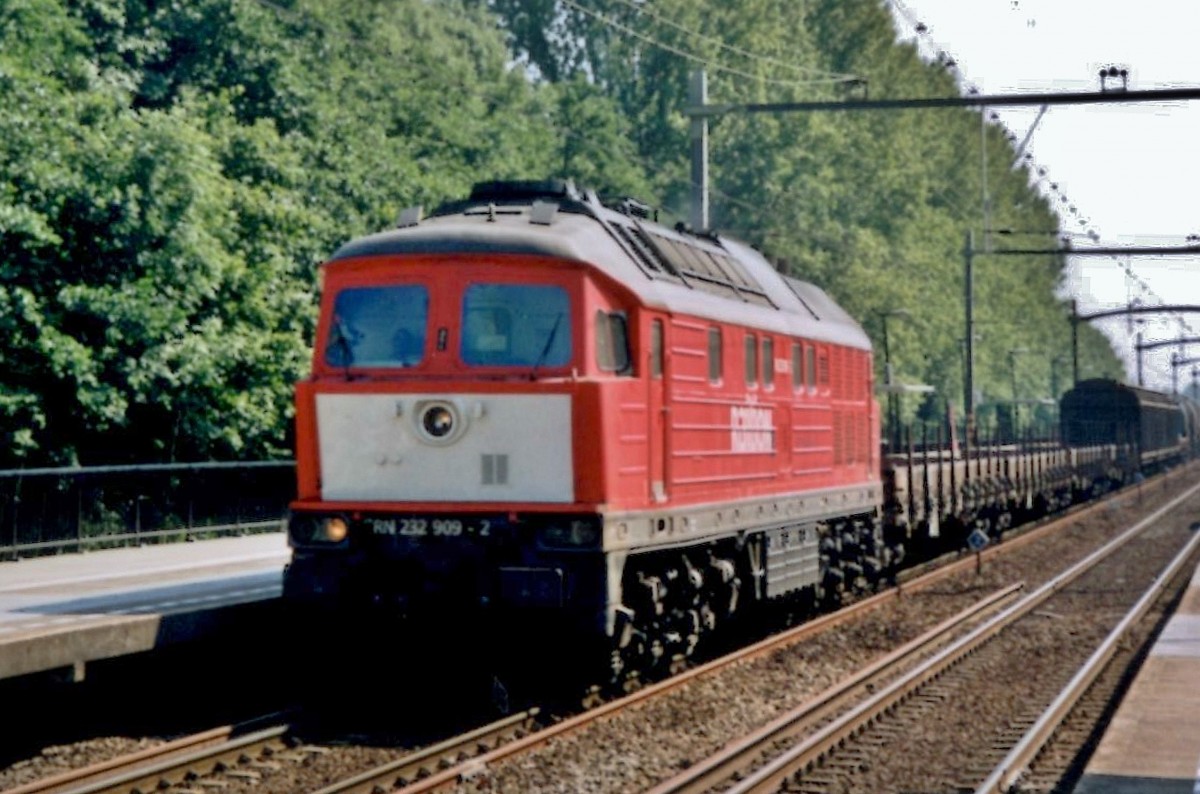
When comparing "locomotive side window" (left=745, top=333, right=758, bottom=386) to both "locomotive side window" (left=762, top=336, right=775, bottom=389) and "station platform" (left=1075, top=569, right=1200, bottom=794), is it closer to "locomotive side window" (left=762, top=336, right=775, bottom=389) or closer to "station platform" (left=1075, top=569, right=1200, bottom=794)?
"locomotive side window" (left=762, top=336, right=775, bottom=389)

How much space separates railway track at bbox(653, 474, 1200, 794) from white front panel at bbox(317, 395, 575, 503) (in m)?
2.66

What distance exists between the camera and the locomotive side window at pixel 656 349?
15617 mm

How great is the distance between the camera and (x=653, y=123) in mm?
69250

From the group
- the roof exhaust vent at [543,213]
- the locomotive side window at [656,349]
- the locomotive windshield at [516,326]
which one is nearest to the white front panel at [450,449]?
the locomotive windshield at [516,326]

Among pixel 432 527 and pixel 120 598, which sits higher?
pixel 432 527

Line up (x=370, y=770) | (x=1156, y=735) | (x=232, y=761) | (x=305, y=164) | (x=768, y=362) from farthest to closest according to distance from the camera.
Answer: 1. (x=305, y=164)
2. (x=768, y=362)
3. (x=1156, y=735)
4. (x=232, y=761)
5. (x=370, y=770)

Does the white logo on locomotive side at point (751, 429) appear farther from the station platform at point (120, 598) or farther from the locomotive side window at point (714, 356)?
the station platform at point (120, 598)

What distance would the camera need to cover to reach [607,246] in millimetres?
15617

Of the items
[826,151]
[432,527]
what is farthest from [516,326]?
[826,151]

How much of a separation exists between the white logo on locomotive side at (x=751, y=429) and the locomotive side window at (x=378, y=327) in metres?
4.08

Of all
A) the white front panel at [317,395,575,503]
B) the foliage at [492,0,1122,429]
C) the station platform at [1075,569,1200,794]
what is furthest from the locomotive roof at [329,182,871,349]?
the foliage at [492,0,1122,429]

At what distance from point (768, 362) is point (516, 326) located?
517cm

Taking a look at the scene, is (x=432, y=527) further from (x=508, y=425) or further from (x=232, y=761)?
(x=232, y=761)

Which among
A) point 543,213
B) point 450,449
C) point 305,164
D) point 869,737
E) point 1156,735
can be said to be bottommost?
point 869,737
